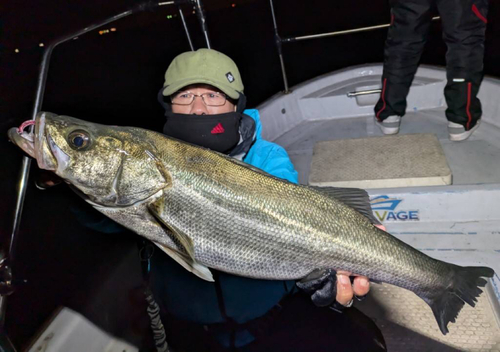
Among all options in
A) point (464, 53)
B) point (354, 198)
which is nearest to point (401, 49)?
point (464, 53)

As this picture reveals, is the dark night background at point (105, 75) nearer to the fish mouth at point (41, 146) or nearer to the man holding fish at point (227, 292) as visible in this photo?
the fish mouth at point (41, 146)

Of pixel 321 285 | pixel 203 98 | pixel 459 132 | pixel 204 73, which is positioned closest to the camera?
pixel 321 285

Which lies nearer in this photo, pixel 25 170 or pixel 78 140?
pixel 78 140

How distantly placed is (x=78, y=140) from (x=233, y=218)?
36.1 inches

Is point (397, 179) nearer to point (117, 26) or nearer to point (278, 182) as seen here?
point (278, 182)

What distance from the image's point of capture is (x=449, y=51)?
13.3 ft

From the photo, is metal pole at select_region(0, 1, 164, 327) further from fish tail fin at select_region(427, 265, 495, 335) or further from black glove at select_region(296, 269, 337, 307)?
fish tail fin at select_region(427, 265, 495, 335)

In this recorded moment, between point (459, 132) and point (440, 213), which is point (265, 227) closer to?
point (440, 213)

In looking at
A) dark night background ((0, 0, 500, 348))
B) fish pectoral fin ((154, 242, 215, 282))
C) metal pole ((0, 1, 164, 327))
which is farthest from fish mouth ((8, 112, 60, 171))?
fish pectoral fin ((154, 242, 215, 282))

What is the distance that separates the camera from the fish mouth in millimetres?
1880

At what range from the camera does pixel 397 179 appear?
3.42m

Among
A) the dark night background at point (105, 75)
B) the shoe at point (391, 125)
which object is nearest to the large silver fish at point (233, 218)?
the dark night background at point (105, 75)

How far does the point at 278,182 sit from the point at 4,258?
1.46 metres

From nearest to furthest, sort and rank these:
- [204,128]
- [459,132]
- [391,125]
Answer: [204,128] → [459,132] → [391,125]
